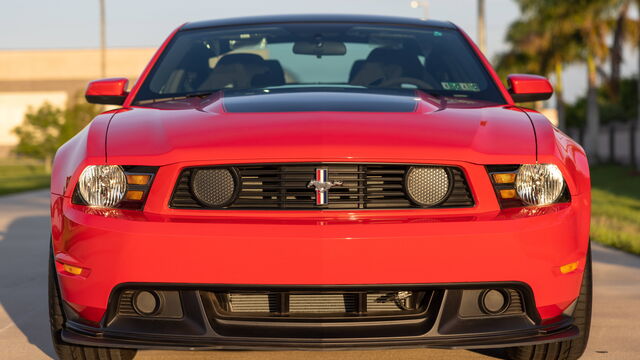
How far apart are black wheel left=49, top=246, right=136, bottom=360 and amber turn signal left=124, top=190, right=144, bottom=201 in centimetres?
45

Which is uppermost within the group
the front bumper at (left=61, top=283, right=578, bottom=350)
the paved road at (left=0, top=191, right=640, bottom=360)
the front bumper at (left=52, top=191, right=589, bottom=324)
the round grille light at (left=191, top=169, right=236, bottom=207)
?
the round grille light at (left=191, top=169, right=236, bottom=207)

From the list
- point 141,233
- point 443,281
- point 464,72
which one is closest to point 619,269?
point 464,72

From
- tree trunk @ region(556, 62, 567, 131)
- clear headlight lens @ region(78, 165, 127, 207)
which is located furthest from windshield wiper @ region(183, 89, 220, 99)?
tree trunk @ region(556, 62, 567, 131)

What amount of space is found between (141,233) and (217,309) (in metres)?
0.38

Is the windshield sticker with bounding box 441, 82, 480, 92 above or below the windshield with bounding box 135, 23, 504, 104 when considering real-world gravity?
below

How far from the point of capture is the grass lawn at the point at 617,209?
10.2 meters

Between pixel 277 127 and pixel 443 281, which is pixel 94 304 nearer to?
pixel 277 127

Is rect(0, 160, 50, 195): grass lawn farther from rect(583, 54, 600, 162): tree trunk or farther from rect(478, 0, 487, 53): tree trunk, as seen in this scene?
rect(583, 54, 600, 162): tree trunk

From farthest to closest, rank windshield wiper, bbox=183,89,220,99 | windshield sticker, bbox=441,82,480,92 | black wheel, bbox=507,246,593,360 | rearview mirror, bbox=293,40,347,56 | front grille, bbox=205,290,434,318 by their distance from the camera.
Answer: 1. rearview mirror, bbox=293,40,347,56
2. windshield sticker, bbox=441,82,480,92
3. windshield wiper, bbox=183,89,220,99
4. black wheel, bbox=507,246,593,360
5. front grille, bbox=205,290,434,318

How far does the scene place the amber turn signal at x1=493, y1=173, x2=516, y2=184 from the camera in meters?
3.89

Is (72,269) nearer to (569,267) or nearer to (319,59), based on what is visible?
(569,267)

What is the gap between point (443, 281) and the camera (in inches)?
144

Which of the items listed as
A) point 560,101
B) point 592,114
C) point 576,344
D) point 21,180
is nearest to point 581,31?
point 592,114

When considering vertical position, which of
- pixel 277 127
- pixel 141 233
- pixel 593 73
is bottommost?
pixel 593 73
